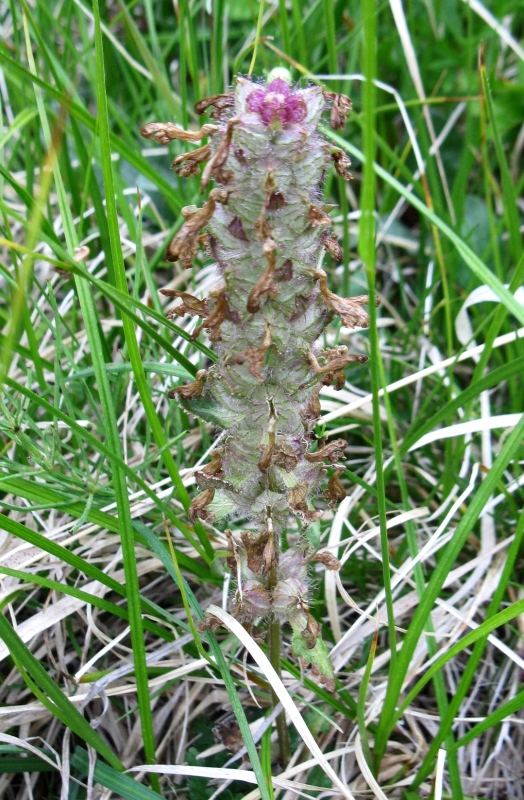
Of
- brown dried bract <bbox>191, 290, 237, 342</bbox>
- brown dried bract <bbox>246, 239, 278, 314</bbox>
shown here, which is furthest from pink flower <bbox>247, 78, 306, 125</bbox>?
brown dried bract <bbox>191, 290, 237, 342</bbox>

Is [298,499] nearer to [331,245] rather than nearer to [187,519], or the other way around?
[331,245]

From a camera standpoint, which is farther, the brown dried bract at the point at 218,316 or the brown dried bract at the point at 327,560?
the brown dried bract at the point at 327,560

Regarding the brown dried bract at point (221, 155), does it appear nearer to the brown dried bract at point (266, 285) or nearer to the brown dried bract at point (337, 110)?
the brown dried bract at point (266, 285)

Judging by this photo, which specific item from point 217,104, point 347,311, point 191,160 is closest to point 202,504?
point 347,311

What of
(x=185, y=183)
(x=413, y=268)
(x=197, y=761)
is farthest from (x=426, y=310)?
(x=197, y=761)

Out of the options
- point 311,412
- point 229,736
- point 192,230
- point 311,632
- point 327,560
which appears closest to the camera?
point 192,230

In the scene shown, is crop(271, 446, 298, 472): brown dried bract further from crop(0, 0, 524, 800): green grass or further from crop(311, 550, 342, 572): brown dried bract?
crop(311, 550, 342, 572): brown dried bract

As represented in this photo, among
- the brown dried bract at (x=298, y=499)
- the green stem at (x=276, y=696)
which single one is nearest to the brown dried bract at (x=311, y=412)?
the brown dried bract at (x=298, y=499)
